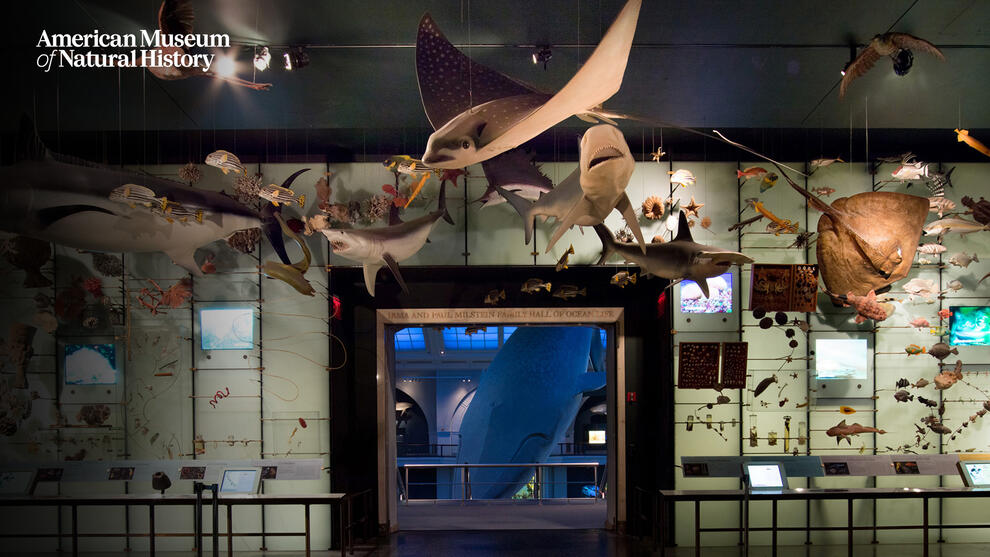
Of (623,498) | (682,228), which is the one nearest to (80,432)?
(623,498)

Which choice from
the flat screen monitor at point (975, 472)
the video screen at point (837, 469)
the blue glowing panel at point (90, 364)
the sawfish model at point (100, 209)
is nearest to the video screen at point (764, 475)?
the video screen at point (837, 469)

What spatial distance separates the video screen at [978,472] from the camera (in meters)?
6.53

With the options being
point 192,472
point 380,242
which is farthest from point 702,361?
point 192,472

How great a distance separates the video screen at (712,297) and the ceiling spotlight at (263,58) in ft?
15.7

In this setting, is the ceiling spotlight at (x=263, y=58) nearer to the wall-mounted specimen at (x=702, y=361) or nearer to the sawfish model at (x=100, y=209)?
the sawfish model at (x=100, y=209)

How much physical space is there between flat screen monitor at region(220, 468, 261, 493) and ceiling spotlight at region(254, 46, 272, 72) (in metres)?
3.86

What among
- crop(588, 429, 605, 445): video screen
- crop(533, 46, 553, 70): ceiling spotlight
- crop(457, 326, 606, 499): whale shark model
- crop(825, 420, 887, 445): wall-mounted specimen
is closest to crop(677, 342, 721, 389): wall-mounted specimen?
crop(825, 420, 887, 445): wall-mounted specimen

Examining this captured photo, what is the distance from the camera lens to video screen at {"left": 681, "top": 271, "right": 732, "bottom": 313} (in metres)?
7.13

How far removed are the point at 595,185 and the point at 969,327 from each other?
20.4 feet

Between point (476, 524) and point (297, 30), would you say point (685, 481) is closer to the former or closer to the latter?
point (476, 524)

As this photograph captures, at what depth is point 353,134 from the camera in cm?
687

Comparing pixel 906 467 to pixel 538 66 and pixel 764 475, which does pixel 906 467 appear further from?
pixel 538 66

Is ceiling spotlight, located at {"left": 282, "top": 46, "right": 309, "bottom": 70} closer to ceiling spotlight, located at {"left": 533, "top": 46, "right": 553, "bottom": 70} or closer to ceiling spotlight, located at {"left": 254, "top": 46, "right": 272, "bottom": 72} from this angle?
ceiling spotlight, located at {"left": 254, "top": 46, "right": 272, "bottom": 72}

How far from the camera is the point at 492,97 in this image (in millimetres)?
3820
